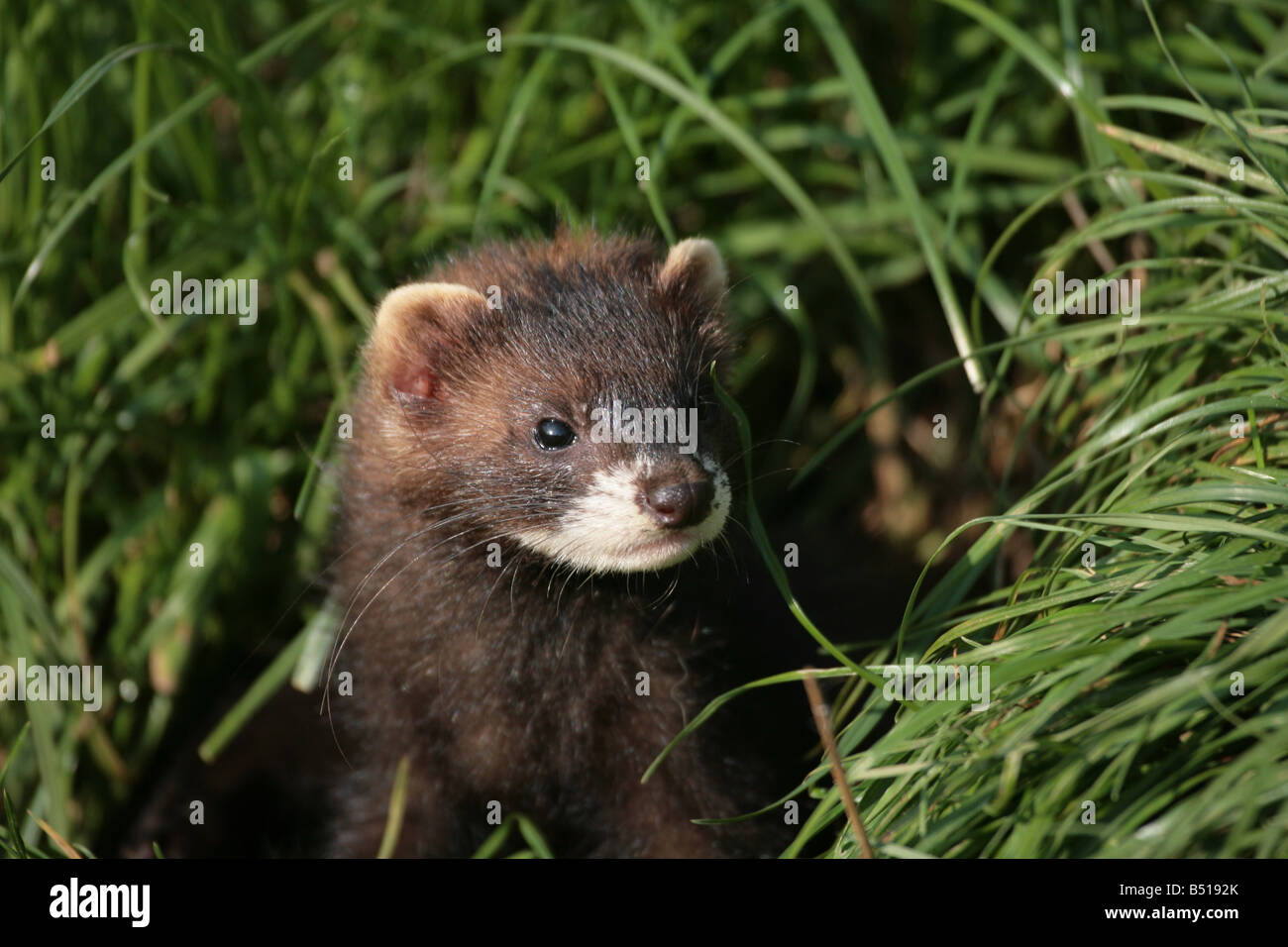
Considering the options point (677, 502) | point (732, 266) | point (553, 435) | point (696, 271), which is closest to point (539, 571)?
point (553, 435)

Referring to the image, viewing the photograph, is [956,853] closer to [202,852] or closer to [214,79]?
[202,852]

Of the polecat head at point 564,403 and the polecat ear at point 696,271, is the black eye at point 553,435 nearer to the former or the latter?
the polecat head at point 564,403

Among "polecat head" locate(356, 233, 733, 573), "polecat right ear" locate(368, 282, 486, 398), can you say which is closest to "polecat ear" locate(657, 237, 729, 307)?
"polecat head" locate(356, 233, 733, 573)

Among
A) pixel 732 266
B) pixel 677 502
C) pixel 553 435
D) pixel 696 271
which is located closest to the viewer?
pixel 677 502

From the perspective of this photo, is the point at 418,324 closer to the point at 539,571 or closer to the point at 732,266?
the point at 539,571

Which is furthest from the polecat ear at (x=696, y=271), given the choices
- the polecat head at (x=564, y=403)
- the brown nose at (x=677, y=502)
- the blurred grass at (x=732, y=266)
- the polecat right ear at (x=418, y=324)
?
the brown nose at (x=677, y=502)

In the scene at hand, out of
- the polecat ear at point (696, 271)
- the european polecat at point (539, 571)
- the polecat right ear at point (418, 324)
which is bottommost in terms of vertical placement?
the european polecat at point (539, 571)

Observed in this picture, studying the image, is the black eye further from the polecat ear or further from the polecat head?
the polecat ear
